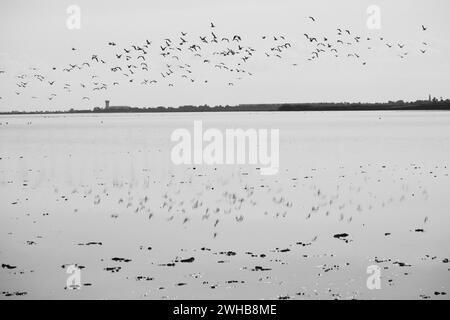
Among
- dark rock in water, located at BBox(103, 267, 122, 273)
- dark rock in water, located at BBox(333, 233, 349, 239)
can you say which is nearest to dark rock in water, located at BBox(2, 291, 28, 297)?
dark rock in water, located at BBox(103, 267, 122, 273)

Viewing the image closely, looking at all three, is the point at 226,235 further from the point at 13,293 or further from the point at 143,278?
the point at 13,293

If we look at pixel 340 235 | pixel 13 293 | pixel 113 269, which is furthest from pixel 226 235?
pixel 13 293

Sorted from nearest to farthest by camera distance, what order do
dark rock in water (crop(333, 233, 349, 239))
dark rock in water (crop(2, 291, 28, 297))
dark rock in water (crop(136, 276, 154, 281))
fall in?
dark rock in water (crop(2, 291, 28, 297)) → dark rock in water (crop(136, 276, 154, 281)) → dark rock in water (crop(333, 233, 349, 239))

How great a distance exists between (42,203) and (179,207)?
4.43m

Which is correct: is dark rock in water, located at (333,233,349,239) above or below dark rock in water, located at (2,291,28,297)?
above

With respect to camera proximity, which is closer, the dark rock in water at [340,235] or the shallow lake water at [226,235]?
the shallow lake water at [226,235]

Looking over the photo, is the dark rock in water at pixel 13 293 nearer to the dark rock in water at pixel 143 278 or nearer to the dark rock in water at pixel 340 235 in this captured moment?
the dark rock in water at pixel 143 278

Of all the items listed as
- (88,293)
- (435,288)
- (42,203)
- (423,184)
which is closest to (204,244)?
(88,293)

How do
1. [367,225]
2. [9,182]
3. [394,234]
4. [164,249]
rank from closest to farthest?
[164,249], [394,234], [367,225], [9,182]

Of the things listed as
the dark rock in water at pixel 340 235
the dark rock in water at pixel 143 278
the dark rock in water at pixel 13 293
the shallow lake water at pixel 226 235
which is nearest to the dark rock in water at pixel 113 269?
the shallow lake water at pixel 226 235

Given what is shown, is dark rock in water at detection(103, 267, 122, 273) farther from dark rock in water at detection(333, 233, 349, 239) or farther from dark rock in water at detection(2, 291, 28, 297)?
dark rock in water at detection(333, 233, 349, 239)

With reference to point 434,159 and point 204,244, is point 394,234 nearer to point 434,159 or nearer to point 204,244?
point 204,244

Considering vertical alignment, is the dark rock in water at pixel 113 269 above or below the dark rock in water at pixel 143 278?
above

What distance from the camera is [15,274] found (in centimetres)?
1309
